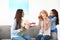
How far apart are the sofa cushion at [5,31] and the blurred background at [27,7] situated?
9 cm

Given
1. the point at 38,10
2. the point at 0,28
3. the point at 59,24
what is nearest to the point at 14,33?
the point at 0,28

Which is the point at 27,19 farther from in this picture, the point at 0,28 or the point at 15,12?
the point at 0,28

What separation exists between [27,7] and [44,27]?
0.60 m

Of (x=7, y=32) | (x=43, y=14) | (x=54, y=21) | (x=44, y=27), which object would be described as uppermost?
(x=43, y=14)

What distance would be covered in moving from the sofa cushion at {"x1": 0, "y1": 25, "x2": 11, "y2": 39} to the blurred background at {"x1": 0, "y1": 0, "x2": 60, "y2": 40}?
0.09 metres

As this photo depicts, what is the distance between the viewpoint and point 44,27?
3578 millimetres

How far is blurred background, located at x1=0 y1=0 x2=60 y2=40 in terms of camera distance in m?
3.61

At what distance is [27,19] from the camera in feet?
11.8

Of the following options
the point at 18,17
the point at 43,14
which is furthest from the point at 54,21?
the point at 18,17

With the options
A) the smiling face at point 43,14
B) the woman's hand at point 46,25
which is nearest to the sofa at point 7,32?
the woman's hand at point 46,25

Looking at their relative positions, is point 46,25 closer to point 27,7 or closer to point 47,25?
point 47,25

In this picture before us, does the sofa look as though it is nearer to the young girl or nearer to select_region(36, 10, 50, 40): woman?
select_region(36, 10, 50, 40): woman

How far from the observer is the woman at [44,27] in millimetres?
3561

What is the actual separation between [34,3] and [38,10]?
187 mm
